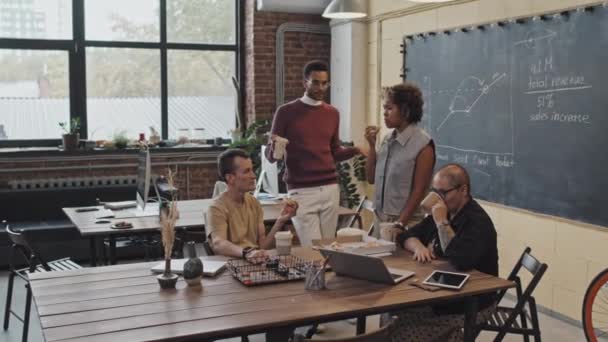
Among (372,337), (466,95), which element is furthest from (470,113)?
(372,337)

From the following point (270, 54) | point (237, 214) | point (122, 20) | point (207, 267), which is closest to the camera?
point (207, 267)

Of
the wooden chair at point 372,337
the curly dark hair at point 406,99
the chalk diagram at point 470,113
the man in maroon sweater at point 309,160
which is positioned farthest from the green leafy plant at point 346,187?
the wooden chair at point 372,337

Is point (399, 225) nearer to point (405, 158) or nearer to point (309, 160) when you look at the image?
point (405, 158)

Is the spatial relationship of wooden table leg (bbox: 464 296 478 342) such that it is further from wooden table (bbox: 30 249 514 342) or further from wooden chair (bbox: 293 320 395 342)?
wooden chair (bbox: 293 320 395 342)

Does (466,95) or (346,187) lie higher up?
(466,95)

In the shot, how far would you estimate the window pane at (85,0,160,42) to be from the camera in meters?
7.22

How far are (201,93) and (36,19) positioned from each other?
1.92 m

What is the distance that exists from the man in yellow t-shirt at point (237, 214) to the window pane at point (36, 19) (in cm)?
443

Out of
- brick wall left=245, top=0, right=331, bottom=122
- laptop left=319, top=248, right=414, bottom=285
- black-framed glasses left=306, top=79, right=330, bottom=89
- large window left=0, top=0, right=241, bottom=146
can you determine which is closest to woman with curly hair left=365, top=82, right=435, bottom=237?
black-framed glasses left=306, top=79, right=330, bottom=89

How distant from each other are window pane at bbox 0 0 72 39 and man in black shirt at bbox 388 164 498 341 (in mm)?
5364

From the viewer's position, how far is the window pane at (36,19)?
22.4ft

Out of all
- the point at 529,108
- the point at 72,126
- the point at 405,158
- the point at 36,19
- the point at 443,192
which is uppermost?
the point at 36,19

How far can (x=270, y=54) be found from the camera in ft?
25.1

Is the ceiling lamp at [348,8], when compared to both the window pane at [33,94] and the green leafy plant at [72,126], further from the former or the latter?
the window pane at [33,94]
